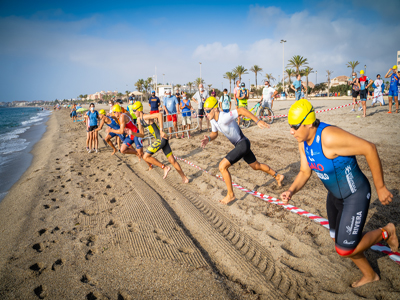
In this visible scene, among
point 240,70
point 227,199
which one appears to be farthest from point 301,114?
point 240,70

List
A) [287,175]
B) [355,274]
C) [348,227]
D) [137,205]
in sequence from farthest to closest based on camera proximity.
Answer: [287,175]
[137,205]
[355,274]
[348,227]

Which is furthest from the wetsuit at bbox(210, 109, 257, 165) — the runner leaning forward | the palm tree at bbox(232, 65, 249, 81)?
the palm tree at bbox(232, 65, 249, 81)

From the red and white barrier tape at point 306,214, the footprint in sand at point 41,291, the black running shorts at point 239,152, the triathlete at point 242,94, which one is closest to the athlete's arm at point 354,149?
the red and white barrier tape at point 306,214

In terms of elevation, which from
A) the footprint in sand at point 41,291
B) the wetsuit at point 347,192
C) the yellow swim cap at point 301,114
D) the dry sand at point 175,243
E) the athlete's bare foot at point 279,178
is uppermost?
the yellow swim cap at point 301,114

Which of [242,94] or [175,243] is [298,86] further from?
[175,243]

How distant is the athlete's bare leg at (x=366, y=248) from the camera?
6.96 feet

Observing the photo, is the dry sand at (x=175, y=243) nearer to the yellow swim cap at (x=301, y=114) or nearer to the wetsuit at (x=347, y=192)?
the wetsuit at (x=347, y=192)

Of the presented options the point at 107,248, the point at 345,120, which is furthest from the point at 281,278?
the point at 345,120

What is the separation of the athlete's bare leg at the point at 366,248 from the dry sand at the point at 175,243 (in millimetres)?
97

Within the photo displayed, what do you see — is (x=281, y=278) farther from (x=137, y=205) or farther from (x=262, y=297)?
(x=137, y=205)

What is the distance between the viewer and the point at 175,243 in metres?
3.29

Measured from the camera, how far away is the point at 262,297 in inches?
93.4

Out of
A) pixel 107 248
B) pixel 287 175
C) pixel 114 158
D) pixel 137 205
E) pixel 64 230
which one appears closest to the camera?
pixel 107 248

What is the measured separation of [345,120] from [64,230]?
12.2 m
